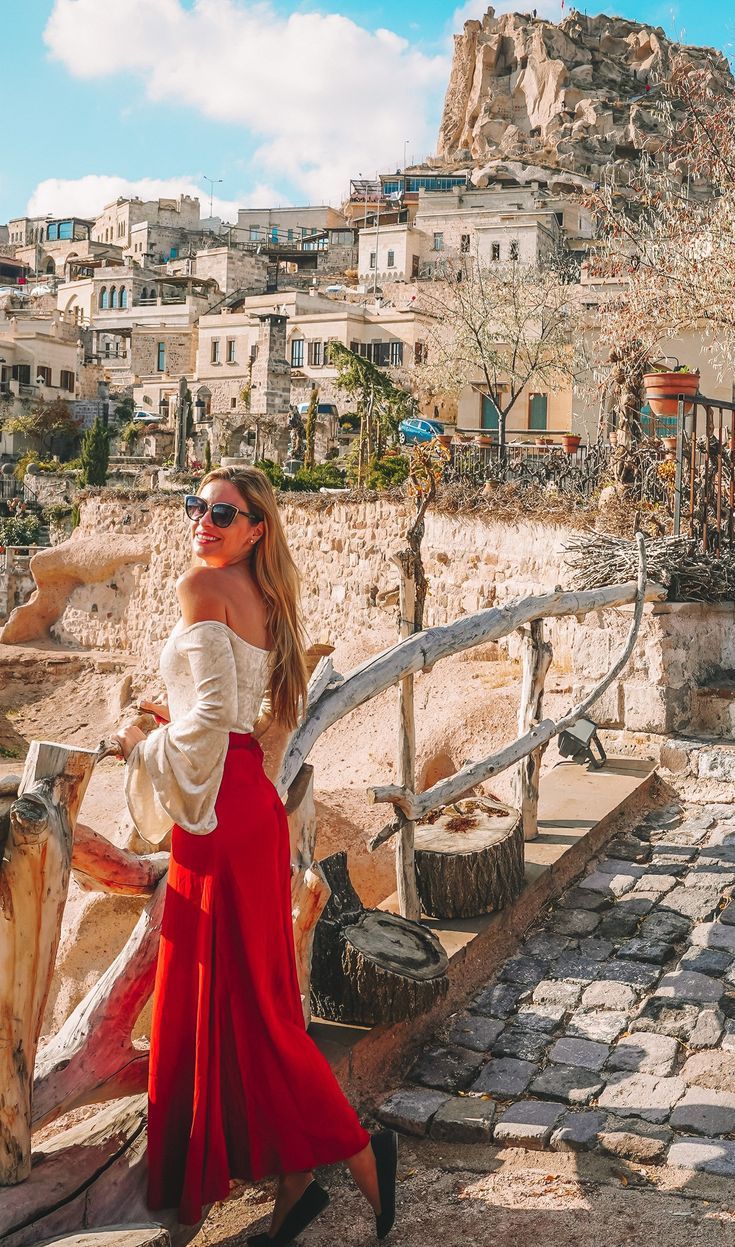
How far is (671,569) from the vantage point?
22.9ft

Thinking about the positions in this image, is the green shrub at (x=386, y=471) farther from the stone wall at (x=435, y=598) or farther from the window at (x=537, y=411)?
the window at (x=537, y=411)

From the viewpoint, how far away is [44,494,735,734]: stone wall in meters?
6.86

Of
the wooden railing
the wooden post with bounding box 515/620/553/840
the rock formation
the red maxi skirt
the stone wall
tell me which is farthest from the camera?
the rock formation

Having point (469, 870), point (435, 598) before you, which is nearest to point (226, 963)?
point (469, 870)

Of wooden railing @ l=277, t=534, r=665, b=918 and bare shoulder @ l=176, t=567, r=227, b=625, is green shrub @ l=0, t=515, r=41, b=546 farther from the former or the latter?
bare shoulder @ l=176, t=567, r=227, b=625

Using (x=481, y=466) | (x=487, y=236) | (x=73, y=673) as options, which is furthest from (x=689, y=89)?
(x=487, y=236)

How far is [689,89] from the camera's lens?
38.9 ft

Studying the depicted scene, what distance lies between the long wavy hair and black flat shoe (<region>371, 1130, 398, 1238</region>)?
3.72 feet

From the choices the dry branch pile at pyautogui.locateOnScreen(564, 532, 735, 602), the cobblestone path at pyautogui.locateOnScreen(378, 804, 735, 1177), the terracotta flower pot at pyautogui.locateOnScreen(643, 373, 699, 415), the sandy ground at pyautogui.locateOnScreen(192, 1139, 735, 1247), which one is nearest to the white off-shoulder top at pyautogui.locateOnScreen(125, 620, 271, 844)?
the sandy ground at pyautogui.locateOnScreen(192, 1139, 735, 1247)

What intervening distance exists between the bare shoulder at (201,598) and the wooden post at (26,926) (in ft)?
1.58

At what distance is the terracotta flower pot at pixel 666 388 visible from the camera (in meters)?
8.35

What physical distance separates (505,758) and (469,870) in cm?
75

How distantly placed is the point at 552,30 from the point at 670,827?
8803cm

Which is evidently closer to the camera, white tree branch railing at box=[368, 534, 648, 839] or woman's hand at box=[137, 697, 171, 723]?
woman's hand at box=[137, 697, 171, 723]
